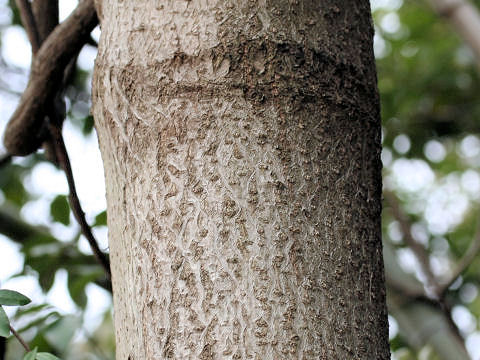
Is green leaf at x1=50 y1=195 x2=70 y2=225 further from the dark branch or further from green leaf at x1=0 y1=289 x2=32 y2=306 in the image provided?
green leaf at x1=0 y1=289 x2=32 y2=306

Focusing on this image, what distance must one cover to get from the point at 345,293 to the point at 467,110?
1998mm

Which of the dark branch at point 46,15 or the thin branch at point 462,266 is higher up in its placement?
the dark branch at point 46,15

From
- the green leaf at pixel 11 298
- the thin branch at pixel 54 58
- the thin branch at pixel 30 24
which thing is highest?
the thin branch at pixel 30 24

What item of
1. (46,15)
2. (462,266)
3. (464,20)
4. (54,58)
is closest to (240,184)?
(54,58)

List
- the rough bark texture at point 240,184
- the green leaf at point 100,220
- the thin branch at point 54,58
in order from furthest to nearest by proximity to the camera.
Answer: the green leaf at point 100,220
the thin branch at point 54,58
the rough bark texture at point 240,184

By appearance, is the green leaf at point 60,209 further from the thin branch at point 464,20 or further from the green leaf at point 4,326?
the thin branch at point 464,20

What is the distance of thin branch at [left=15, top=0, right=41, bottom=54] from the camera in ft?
2.69

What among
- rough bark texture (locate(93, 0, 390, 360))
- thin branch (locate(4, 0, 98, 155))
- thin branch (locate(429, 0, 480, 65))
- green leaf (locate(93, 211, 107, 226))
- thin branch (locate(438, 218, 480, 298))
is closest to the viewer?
rough bark texture (locate(93, 0, 390, 360))

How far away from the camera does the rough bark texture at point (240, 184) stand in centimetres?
50

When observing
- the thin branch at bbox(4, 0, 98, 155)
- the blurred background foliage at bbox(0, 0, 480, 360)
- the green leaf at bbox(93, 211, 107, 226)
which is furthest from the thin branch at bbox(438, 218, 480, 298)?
the thin branch at bbox(4, 0, 98, 155)

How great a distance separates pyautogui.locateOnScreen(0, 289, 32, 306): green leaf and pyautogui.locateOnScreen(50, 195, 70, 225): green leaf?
0.53 metres

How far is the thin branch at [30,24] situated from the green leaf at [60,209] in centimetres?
39

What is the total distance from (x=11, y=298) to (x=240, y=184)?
29cm

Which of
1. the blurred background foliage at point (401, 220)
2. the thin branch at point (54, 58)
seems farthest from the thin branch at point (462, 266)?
the thin branch at point (54, 58)
